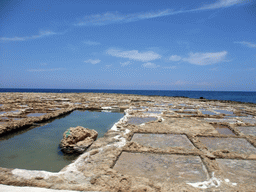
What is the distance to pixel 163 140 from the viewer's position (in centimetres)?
434

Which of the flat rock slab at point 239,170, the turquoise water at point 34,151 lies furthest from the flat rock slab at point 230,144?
the turquoise water at point 34,151

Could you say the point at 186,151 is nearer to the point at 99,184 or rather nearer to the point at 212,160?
the point at 212,160

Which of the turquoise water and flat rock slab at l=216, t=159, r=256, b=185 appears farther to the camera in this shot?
the turquoise water

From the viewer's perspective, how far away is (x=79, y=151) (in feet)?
12.7

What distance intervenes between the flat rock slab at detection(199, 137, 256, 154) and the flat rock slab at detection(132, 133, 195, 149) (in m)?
0.49

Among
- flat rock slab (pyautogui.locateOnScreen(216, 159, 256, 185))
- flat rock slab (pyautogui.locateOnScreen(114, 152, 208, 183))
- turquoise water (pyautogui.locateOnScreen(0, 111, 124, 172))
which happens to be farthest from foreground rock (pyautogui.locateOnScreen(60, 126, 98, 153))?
flat rock slab (pyautogui.locateOnScreen(216, 159, 256, 185))

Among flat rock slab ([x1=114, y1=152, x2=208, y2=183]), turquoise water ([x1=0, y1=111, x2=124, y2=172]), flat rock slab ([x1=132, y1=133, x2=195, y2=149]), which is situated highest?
flat rock slab ([x1=132, y1=133, x2=195, y2=149])

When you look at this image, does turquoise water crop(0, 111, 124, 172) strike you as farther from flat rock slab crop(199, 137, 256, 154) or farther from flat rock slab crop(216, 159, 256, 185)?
flat rock slab crop(199, 137, 256, 154)

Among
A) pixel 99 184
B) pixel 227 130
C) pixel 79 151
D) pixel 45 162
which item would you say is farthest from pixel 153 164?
pixel 227 130

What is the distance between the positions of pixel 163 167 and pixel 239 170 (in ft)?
4.08

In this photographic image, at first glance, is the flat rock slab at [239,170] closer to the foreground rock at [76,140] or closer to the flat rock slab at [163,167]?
the flat rock slab at [163,167]

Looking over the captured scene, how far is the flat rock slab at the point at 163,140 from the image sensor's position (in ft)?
13.0

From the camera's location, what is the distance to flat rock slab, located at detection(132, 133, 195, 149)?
156 inches

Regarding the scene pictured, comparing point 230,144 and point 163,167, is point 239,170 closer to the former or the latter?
point 163,167
